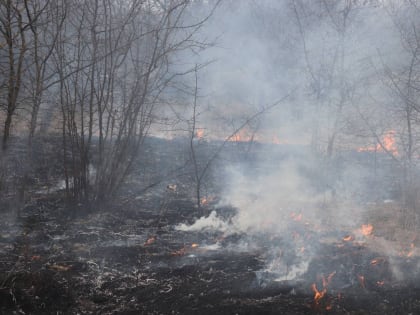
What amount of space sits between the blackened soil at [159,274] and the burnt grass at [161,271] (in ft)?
0.04

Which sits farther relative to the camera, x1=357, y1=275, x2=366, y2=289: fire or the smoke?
the smoke

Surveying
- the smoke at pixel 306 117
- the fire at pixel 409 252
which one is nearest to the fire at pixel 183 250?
the smoke at pixel 306 117

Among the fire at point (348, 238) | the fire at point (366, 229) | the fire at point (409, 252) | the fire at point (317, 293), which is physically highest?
the fire at point (366, 229)

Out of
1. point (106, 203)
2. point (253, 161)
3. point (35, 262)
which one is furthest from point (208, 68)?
point (35, 262)

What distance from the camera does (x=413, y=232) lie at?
6402 mm

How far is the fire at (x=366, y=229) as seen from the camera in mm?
6352

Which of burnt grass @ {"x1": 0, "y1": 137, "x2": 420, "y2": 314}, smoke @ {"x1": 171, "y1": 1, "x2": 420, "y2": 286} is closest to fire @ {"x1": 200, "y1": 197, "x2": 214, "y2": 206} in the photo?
smoke @ {"x1": 171, "y1": 1, "x2": 420, "y2": 286}

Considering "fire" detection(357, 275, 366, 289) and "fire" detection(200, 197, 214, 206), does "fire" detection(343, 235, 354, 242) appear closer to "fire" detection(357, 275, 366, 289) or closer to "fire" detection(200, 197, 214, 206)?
"fire" detection(357, 275, 366, 289)

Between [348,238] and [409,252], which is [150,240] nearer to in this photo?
[348,238]

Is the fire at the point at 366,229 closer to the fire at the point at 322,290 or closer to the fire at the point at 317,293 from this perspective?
the fire at the point at 322,290

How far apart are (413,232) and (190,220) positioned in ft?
12.6

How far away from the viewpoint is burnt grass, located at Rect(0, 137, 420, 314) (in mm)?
3982

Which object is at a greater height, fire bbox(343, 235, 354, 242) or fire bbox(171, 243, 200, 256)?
fire bbox(343, 235, 354, 242)

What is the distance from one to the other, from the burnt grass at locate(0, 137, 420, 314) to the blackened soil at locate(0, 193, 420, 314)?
12 mm
